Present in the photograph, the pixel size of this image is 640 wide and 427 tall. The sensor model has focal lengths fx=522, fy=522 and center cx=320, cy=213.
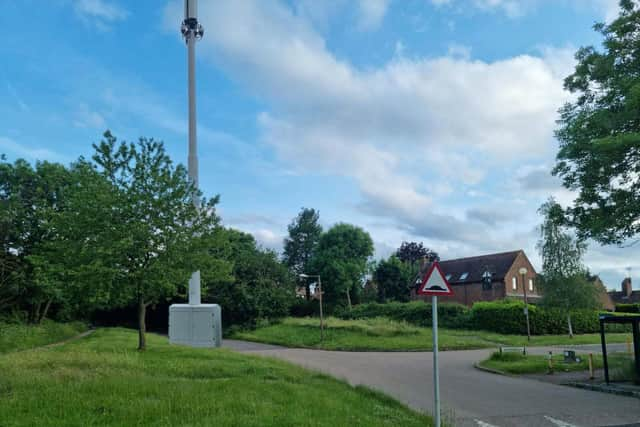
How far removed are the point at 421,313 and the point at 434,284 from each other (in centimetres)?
3856

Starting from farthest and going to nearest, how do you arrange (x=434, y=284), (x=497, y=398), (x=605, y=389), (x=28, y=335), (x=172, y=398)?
(x=28, y=335) → (x=605, y=389) → (x=497, y=398) → (x=172, y=398) → (x=434, y=284)

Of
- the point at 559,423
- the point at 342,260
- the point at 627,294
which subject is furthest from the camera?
the point at 627,294

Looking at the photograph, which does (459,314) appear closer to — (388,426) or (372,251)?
(372,251)

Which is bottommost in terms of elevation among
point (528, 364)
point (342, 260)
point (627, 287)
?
point (528, 364)

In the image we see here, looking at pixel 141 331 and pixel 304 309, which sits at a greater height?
pixel 141 331

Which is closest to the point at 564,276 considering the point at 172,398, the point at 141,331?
the point at 141,331

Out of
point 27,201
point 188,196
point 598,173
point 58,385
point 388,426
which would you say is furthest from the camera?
point 27,201

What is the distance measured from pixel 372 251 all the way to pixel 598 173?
55594mm

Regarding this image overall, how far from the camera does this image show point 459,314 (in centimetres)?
4388

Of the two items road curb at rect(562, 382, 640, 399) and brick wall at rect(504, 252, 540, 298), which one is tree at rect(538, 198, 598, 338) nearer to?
brick wall at rect(504, 252, 540, 298)

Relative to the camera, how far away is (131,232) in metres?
17.8

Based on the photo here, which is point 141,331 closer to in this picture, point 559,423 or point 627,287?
point 559,423

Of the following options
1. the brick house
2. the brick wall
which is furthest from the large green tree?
the brick wall

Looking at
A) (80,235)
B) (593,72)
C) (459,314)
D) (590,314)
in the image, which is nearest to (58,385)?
(80,235)
